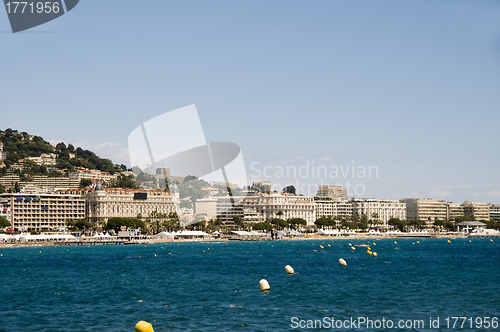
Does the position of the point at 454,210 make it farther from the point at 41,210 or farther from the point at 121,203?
the point at 41,210

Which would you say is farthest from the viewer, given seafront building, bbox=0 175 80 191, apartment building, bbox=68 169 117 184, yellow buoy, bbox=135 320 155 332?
apartment building, bbox=68 169 117 184

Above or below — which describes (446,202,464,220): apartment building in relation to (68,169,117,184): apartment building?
below

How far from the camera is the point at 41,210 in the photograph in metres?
127

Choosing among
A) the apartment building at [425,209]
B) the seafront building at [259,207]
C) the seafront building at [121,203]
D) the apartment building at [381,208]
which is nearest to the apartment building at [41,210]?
the seafront building at [121,203]

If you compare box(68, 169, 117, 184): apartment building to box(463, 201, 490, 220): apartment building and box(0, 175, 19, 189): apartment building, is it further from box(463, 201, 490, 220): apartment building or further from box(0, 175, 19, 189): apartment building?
box(463, 201, 490, 220): apartment building

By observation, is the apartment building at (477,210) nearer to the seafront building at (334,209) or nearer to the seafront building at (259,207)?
the seafront building at (334,209)

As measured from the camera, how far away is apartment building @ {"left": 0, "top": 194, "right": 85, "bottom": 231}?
4914 inches

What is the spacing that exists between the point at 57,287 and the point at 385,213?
15068 cm

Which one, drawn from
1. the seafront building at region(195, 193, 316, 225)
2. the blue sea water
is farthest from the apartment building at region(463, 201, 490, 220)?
the blue sea water

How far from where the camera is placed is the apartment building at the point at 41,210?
125 m

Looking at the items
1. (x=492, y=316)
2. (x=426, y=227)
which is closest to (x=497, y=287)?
(x=492, y=316)

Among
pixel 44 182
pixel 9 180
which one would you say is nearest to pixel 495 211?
pixel 44 182

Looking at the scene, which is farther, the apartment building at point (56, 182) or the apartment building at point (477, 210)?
the apartment building at point (477, 210)

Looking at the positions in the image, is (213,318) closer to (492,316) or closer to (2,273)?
(492,316)
